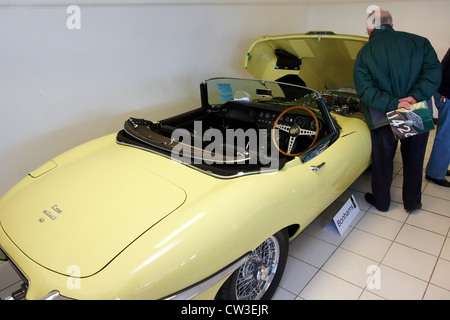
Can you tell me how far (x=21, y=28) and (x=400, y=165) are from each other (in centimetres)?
401

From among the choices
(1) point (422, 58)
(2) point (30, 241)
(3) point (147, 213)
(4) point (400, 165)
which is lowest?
(4) point (400, 165)

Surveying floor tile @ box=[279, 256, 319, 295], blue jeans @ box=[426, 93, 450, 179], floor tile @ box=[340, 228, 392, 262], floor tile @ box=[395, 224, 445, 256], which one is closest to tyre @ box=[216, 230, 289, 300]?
floor tile @ box=[279, 256, 319, 295]

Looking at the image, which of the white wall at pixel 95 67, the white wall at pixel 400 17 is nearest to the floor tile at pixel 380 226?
the white wall at pixel 95 67

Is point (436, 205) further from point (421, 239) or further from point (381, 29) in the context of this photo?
point (381, 29)

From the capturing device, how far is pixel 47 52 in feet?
8.11

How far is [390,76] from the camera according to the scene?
2.34 meters

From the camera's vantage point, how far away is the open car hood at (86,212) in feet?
4.15

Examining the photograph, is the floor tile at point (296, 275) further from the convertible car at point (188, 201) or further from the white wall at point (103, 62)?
the white wall at point (103, 62)

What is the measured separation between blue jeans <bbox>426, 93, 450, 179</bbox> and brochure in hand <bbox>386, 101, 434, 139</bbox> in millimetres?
892

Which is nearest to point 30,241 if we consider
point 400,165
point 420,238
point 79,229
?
point 79,229

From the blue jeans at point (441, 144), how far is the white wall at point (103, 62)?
1970 millimetres

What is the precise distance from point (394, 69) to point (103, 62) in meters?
2.49

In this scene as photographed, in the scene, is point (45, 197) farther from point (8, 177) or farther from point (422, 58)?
point (422, 58)

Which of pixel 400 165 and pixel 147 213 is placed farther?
pixel 400 165
